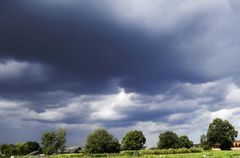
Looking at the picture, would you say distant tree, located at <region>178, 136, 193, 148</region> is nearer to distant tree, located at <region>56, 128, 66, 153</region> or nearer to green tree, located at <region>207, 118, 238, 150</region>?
green tree, located at <region>207, 118, 238, 150</region>

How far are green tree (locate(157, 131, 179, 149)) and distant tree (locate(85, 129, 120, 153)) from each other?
79.7 feet

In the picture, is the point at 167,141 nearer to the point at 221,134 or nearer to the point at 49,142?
the point at 221,134

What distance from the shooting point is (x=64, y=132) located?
17725 centimetres

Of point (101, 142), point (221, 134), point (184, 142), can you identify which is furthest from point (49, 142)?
point (221, 134)

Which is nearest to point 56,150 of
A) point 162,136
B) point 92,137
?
point 92,137

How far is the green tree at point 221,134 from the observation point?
481 feet

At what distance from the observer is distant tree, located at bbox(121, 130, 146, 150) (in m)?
172

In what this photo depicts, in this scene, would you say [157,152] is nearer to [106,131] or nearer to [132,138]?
[106,131]

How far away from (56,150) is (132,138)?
38899mm

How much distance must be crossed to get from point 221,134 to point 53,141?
81908 millimetres

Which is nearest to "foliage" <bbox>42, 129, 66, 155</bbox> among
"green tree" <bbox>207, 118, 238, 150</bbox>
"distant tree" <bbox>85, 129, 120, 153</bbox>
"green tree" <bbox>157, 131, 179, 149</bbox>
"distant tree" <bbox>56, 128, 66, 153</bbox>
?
"distant tree" <bbox>56, 128, 66, 153</bbox>

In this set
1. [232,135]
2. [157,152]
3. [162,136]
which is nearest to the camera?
[157,152]

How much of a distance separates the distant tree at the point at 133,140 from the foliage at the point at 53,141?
99.1ft

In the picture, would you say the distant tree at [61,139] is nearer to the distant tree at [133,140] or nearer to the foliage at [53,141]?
the foliage at [53,141]
